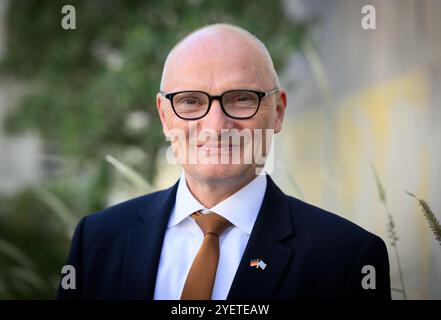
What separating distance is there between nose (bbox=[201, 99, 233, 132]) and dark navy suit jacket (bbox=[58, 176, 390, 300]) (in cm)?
28

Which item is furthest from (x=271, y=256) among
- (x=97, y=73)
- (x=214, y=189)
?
(x=97, y=73)

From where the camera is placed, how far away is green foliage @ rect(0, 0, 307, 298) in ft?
16.0

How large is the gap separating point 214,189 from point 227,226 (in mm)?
117

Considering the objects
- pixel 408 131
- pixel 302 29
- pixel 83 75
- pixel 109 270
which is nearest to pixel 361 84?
pixel 408 131

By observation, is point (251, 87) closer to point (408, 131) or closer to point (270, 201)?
point (270, 201)

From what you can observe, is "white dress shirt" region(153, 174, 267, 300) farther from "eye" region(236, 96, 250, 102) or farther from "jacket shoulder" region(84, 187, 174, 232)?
"eye" region(236, 96, 250, 102)

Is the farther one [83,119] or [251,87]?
[83,119]

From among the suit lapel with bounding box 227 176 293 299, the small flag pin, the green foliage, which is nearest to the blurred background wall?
the green foliage

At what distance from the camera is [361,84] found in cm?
421

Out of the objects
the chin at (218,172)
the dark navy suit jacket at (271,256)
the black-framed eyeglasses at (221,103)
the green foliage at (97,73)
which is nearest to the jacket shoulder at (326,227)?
the dark navy suit jacket at (271,256)

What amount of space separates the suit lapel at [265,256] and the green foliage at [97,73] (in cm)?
312

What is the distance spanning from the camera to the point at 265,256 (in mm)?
1516

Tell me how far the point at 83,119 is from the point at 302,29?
2.39m

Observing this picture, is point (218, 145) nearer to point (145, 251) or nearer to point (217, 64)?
point (217, 64)
